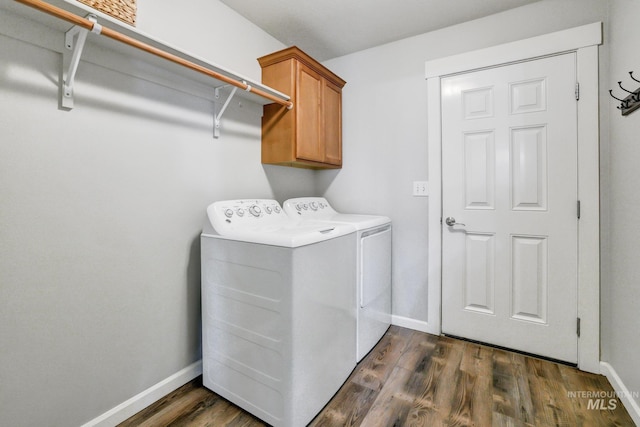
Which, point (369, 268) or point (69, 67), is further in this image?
point (369, 268)

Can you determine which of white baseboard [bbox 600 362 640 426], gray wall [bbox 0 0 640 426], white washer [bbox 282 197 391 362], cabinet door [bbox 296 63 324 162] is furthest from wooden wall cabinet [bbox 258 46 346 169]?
white baseboard [bbox 600 362 640 426]

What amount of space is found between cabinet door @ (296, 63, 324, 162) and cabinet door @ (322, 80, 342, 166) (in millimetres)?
84

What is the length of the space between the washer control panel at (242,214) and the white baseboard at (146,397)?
2.92ft

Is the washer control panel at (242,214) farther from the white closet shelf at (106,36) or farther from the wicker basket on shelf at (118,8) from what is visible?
the wicker basket on shelf at (118,8)

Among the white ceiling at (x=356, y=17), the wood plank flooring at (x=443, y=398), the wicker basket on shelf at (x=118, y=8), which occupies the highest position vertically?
the white ceiling at (x=356, y=17)

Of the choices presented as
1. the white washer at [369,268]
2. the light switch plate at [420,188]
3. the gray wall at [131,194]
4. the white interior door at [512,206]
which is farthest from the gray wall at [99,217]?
the white interior door at [512,206]

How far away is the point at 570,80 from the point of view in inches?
70.7

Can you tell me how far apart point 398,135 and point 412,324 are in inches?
62.5

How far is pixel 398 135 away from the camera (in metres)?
2.39

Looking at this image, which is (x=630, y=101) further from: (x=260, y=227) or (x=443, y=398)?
(x=260, y=227)

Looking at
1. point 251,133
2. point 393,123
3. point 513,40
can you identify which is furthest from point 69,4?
point 513,40

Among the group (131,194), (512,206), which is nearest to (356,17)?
(512,206)

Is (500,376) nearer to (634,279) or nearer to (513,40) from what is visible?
(634,279)

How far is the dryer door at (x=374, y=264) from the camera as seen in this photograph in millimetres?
1899
